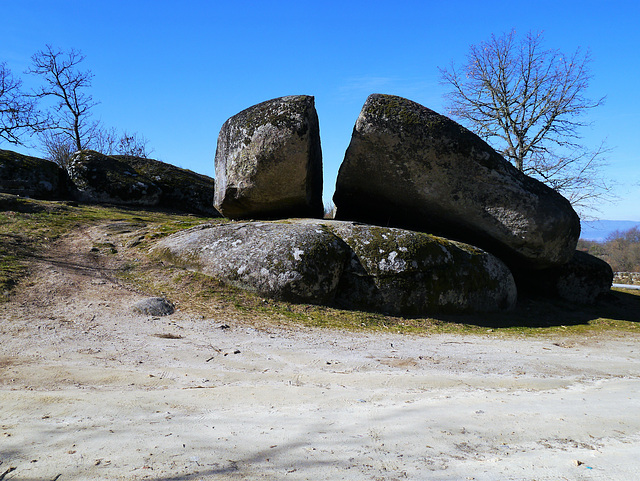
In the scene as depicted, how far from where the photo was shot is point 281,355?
5.07 m

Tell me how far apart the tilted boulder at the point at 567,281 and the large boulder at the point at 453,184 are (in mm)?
893

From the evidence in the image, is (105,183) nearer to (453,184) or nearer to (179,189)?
(179,189)

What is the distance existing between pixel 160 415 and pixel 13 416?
0.90 metres

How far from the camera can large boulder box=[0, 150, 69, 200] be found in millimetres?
13539

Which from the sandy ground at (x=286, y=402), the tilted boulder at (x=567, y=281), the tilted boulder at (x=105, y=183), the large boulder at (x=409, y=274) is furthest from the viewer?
the tilted boulder at (x=105, y=183)

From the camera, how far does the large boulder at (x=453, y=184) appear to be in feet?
29.8

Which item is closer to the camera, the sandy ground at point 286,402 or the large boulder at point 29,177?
the sandy ground at point 286,402

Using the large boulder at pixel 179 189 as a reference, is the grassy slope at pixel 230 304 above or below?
below

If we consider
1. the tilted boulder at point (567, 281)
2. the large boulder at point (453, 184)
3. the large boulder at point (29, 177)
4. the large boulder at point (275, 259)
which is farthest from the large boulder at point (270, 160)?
the large boulder at point (29, 177)

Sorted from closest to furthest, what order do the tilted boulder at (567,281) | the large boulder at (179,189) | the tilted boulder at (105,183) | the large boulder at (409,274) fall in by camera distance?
the large boulder at (409,274) → the tilted boulder at (567,281) → the tilted boulder at (105,183) → the large boulder at (179,189)

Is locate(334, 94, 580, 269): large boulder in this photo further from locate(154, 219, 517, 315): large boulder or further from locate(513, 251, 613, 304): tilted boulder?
locate(154, 219, 517, 315): large boulder

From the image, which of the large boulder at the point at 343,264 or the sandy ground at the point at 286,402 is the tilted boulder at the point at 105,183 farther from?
the sandy ground at the point at 286,402

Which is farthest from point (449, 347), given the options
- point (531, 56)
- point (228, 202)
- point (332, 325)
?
point (531, 56)

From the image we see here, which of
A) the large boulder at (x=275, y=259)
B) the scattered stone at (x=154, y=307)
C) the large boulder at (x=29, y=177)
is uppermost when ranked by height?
the large boulder at (x=29, y=177)
